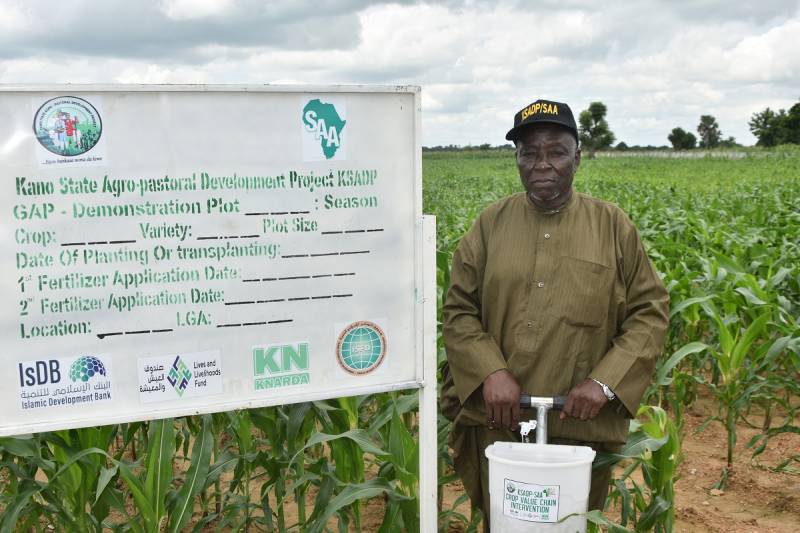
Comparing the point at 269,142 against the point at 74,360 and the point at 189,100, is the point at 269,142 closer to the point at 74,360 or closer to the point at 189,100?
the point at 189,100

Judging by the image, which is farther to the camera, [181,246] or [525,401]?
[525,401]

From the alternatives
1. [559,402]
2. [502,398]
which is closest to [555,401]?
[559,402]

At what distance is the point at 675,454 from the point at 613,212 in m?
1.14

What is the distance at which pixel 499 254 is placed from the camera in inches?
108

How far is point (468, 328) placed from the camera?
2766 mm

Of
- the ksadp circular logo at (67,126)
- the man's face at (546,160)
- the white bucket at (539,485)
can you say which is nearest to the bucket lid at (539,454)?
the white bucket at (539,485)

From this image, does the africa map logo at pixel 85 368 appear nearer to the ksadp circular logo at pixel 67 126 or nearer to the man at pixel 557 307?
the ksadp circular logo at pixel 67 126

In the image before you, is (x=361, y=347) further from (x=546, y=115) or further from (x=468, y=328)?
(x=546, y=115)

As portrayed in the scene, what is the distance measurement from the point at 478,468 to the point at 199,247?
137cm

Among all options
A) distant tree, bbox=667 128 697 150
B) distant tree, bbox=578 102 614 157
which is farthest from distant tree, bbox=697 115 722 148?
distant tree, bbox=578 102 614 157

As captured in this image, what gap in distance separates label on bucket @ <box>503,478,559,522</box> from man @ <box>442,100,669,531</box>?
11.1 inches

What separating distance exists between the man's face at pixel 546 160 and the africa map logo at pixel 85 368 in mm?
1457

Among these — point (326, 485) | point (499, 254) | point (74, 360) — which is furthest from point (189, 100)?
point (326, 485)

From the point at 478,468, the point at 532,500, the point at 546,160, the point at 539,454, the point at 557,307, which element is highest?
the point at 546,160
